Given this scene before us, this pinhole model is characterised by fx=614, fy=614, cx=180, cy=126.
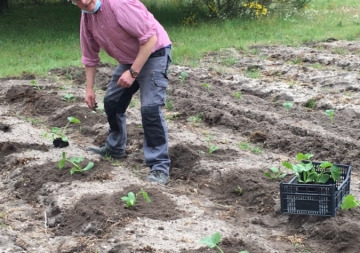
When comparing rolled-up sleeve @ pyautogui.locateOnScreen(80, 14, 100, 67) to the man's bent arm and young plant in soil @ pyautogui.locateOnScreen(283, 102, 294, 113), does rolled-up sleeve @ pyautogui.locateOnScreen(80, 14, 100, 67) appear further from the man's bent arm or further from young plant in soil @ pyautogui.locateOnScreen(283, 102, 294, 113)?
young plant in soil @ pyautogui.locateOnScreen(283, 102, 294, 113)

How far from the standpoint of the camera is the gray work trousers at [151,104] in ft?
17.5

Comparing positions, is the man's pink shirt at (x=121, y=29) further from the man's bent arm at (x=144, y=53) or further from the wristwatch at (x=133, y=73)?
the wristwatch at (x=133, y=73)

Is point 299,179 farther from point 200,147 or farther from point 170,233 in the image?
point 200,147

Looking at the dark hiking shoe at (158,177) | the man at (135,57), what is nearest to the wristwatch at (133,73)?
the man at (135,57)

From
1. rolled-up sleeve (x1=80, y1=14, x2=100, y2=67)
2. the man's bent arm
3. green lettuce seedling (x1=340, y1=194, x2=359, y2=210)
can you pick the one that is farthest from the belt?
green lettuce seedling (x1=340, y1=194, x2=359, y2=210)

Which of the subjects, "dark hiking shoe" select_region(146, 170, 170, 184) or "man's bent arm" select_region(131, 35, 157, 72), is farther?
"dark hiking shoe" select_region(146, 170, 170, 184)

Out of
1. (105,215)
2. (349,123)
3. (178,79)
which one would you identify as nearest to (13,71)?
(178,79)

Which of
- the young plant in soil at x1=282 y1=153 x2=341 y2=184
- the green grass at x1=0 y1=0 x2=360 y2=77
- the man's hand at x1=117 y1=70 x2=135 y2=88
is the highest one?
the man's hand at x1=117 y1=70 x2=135 y2=88

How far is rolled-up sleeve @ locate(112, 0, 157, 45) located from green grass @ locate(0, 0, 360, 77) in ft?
19.0

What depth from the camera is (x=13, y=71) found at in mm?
10914

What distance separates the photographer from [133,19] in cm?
499

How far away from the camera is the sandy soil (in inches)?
170

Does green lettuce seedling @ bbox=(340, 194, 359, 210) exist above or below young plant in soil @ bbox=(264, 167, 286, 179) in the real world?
above

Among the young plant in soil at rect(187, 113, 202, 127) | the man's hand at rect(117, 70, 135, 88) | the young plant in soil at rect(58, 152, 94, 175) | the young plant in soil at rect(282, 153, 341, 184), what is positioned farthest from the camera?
the young plant in soil at rect(187, 113, 202, 127)
